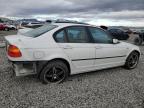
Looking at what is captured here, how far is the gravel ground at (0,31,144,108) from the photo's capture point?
3.64 m

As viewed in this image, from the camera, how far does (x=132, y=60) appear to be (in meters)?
6.22

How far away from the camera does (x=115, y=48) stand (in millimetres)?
5492

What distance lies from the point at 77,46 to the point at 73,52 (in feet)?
0.67

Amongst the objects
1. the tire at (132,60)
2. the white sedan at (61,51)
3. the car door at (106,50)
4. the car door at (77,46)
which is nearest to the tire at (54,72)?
the white sedan at (61,51)

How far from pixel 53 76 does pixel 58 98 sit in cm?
81

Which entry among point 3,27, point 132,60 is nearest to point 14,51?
point 132,60

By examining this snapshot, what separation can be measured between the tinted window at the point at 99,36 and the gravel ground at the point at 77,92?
1.04m

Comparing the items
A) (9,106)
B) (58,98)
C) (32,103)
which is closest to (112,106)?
(58,98)

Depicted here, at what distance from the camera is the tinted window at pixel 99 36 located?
5129 mm

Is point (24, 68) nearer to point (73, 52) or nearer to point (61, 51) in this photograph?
point (61, 51)

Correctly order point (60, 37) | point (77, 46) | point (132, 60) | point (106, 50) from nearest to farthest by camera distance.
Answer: point (60, 37), point (77, 46), point (106, 50), point (132, 60)

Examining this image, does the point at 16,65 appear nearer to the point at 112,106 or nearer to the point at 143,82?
the point at 112,106

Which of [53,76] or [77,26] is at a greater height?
[77,26]

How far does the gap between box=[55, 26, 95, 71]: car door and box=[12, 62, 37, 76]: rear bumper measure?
2.80ft
